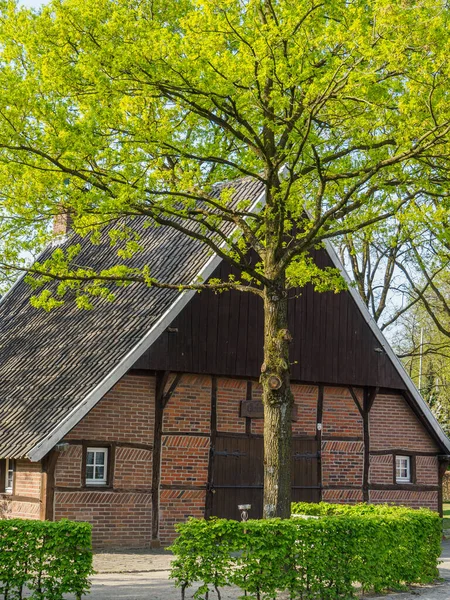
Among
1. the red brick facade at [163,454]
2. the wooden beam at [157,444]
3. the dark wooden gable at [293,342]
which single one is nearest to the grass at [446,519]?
the red brick facade at [163,454]

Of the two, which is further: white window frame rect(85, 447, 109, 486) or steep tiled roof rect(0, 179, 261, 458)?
white window frame rect(85, 447, 109, 486)

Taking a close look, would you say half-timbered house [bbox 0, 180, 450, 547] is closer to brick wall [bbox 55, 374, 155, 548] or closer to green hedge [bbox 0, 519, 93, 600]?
brick wall [bbox 55, 374, 155, 548]

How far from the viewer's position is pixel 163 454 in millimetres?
18328

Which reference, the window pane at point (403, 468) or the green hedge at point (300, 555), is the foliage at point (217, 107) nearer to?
the green hedge at point (300, 555)

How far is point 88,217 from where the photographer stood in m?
12.8

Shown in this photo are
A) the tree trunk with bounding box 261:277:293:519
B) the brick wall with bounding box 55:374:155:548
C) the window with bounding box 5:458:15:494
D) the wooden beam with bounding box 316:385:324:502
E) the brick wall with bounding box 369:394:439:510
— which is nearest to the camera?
the tree trunk with bounding box 261:277:293:519

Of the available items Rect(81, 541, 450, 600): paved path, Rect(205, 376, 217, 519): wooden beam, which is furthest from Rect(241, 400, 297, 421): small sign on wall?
Rect(81, 541, 450, 600): paved path

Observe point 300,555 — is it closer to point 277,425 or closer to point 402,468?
point 277,425

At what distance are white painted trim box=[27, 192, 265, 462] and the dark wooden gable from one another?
208mm

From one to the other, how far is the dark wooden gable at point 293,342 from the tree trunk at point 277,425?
4217 mm

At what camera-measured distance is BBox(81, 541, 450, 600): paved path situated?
12153 mm

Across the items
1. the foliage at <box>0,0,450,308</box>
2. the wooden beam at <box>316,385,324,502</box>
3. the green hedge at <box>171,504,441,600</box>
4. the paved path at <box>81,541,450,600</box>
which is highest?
the foliage at <box>0,0,450,308</box>

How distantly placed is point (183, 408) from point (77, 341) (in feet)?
8.38

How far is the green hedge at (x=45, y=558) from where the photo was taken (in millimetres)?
10711
